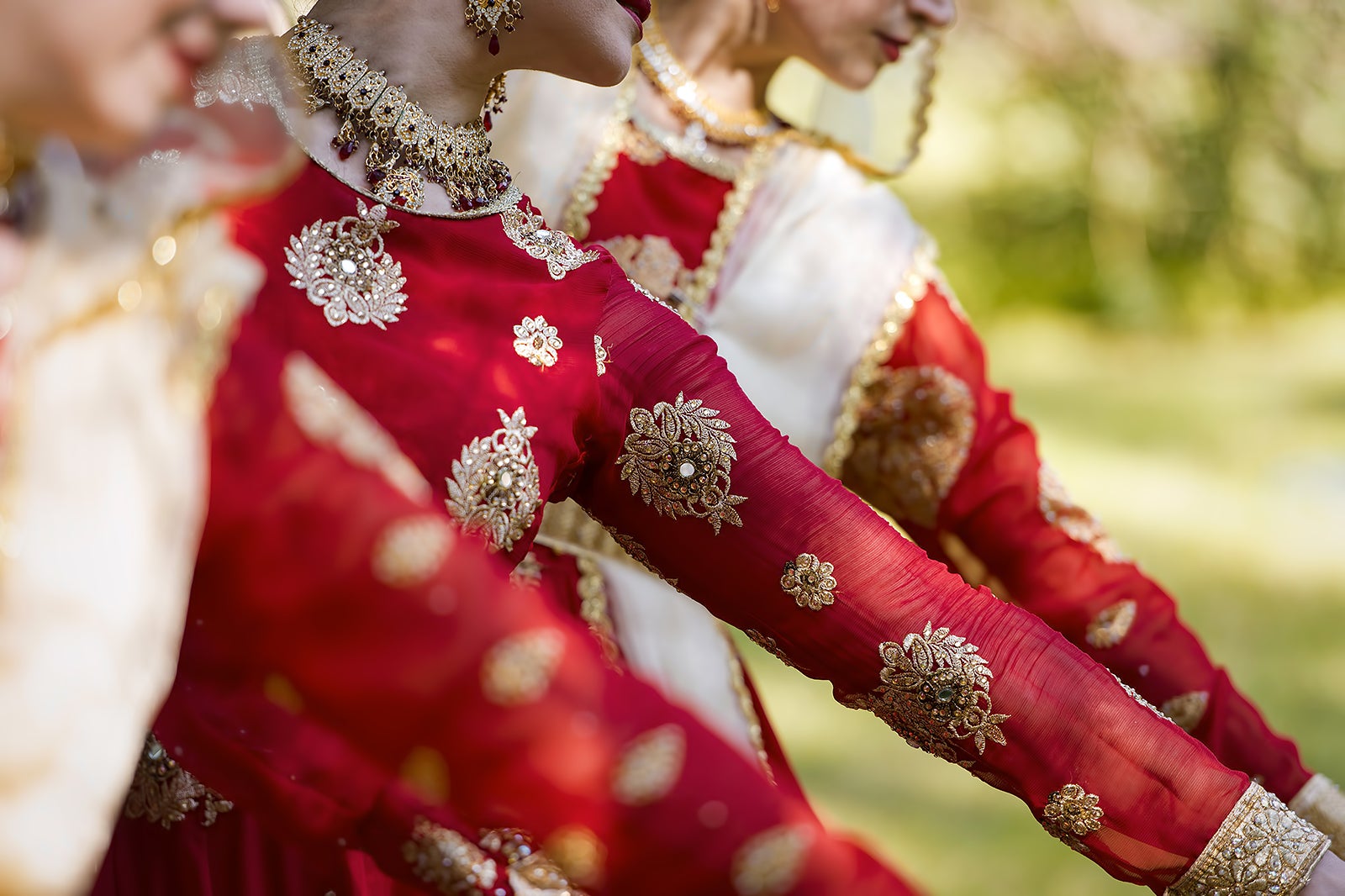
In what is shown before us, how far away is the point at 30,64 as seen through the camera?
54cm

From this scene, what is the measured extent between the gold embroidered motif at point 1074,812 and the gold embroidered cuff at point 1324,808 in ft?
1.05

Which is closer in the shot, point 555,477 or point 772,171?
point 555,477

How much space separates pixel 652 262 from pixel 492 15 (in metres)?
0.52

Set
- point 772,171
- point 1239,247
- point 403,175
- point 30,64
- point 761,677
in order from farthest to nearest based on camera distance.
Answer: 1. point 1239,247
2. point 761,677
3. point 772,171
4. point 403,175
5. point 30,64

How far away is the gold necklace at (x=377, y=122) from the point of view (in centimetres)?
92

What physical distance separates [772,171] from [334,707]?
1.04m

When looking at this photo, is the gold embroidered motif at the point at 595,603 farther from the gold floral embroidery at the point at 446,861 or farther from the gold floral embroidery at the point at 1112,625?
the gold floral embroidery at the point at 446,861

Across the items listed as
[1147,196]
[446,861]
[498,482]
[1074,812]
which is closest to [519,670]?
[446,861]

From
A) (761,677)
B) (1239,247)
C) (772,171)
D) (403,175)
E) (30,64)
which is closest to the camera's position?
(30,64)

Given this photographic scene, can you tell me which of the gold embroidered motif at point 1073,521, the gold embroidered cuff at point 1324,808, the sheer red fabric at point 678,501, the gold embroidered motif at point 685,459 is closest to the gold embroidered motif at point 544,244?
the sheer red fabric at point 678,501

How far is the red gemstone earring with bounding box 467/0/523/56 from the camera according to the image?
96cm

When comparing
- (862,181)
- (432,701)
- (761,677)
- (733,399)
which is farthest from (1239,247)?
(432,701)

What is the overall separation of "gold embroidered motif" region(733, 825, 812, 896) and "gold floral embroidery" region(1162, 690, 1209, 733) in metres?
0.81

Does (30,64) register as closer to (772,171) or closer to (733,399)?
(733,399)
